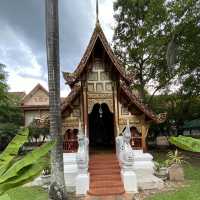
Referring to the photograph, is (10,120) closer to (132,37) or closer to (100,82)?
(132,37)

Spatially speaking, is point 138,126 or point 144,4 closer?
point 138,126

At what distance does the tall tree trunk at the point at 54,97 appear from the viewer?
1036 cm

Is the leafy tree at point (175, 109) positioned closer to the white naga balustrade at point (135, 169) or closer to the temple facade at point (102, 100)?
the temple facade at point (102, 100)

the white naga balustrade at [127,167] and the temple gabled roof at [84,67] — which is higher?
the temple gabled roof at [84,67]

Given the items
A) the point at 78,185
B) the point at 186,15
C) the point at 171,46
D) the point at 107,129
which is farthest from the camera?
the point at 107,129

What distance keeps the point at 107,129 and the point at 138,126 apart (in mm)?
5682

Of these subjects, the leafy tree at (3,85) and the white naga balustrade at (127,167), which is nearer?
the white naga balustrade at (127,167)

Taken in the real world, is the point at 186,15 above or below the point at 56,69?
above

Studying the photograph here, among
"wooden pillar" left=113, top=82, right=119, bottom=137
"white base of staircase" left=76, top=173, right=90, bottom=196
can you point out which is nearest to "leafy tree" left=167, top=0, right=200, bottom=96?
"wooden pillar" left=113, top=82, right=119, bottom=137

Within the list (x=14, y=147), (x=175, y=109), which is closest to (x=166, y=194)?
(x=14, y=147)

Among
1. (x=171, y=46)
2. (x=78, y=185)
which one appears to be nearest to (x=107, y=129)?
(x=78, y=185)

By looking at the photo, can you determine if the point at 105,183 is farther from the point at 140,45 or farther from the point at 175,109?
the point at 175,109

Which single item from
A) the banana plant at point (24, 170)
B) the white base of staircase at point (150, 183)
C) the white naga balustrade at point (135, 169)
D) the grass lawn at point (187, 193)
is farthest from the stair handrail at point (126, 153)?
the banana plant at point (24, 170)

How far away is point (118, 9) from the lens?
23.9 m
